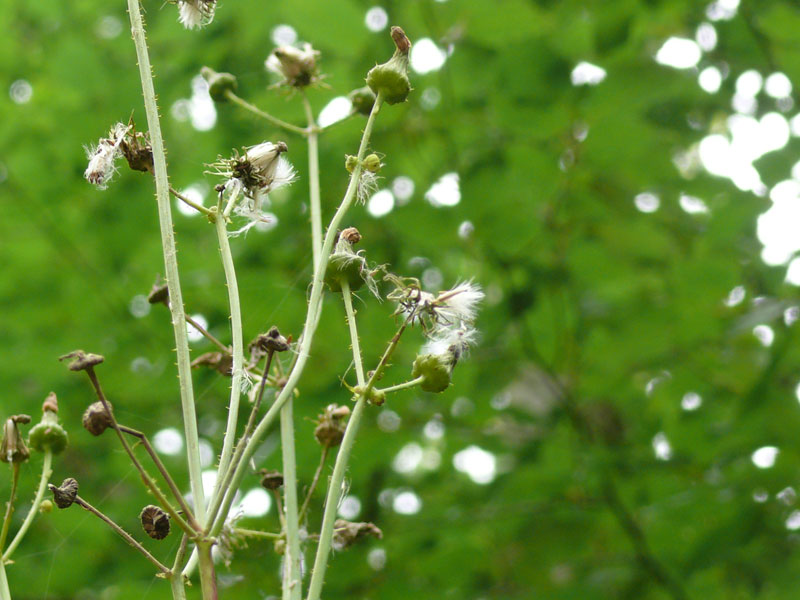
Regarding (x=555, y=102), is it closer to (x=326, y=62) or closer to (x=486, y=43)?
(x=486, y=43)

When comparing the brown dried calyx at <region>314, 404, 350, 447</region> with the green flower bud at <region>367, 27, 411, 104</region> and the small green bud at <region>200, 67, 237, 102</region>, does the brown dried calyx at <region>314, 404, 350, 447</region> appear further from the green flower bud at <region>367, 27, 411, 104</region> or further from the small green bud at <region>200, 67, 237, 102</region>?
the small green bud at <region>200, 67, 237, 102</region>

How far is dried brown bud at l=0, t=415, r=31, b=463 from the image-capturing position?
1.05 metres

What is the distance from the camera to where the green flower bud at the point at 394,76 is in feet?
3.62

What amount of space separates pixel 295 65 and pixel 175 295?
65cm

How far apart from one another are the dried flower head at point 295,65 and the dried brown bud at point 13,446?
69 cm

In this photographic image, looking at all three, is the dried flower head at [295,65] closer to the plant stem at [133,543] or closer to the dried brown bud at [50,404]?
the dried brown bud at [50,404]

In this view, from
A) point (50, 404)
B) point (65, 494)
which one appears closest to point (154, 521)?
point (65, 494)

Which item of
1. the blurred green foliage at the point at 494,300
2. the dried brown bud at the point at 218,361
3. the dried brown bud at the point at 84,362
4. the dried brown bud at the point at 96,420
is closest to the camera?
the dried brown bud at the point at 84,362

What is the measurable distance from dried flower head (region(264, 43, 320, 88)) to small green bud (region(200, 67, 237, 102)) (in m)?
0.09

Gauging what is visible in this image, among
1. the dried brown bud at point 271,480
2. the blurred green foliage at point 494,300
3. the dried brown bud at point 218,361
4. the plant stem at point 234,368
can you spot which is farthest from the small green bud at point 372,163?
the blurred green foliage at point 494,300

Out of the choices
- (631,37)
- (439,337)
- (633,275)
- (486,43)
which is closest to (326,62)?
(486,43)

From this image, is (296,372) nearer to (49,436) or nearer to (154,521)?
(154,521)

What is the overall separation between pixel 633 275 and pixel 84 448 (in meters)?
2.64

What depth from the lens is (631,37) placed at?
305 centimetres
